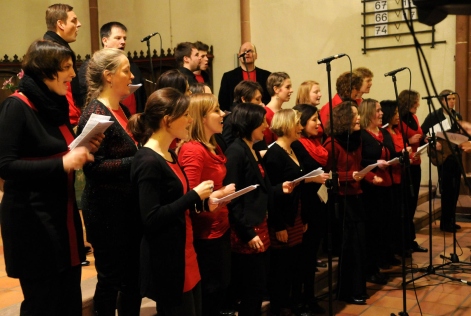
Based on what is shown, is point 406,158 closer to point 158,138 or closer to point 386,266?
point 386,266

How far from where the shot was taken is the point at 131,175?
8.11 feet

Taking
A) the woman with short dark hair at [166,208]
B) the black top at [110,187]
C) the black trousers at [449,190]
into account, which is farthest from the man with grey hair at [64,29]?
the black trousers at [449,190]

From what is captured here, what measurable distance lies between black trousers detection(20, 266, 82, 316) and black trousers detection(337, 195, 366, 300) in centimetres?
242

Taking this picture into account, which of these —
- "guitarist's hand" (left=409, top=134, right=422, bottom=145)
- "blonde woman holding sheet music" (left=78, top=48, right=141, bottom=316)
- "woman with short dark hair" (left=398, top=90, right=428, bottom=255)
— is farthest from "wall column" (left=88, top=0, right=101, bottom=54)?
"blonde woman holding sheet music" (left=78, top=48, right=141, bottom=316)

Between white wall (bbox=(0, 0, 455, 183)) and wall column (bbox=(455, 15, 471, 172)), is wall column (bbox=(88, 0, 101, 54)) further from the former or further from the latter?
wall column (bbox=(455, 15, 471, 172))

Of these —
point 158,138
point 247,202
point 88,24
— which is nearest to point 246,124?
point 247,202

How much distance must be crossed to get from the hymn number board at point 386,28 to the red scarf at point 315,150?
13.8ft

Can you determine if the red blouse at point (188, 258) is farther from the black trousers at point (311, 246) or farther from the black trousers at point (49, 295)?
the black trousers at point (311, 246)

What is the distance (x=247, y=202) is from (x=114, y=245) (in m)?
0.93

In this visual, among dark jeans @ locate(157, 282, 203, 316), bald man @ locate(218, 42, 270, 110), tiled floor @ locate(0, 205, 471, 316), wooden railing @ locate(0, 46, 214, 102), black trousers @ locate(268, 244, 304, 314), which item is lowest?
tiled floor @ locate(0, 205, 471, 316)

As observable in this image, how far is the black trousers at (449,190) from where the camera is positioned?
21.3 feet

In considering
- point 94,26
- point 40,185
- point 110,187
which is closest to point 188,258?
point 110,187

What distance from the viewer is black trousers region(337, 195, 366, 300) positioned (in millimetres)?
4316

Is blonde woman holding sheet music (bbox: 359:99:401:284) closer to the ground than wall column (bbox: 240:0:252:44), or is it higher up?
closer to the ground
